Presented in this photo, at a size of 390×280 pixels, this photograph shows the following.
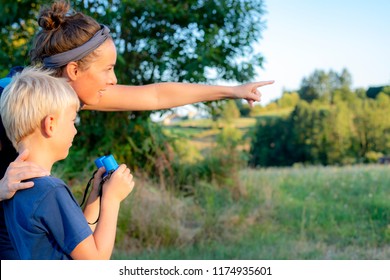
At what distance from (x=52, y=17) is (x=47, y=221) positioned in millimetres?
986

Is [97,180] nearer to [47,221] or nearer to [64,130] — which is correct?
[64,130]

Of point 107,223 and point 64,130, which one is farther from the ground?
point 64,130

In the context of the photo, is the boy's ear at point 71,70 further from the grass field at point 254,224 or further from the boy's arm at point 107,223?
the grass field at point 254,224

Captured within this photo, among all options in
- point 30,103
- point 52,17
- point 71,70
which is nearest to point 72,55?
point 71,70

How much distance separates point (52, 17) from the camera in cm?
249

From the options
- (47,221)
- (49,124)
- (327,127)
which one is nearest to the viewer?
(47,221)

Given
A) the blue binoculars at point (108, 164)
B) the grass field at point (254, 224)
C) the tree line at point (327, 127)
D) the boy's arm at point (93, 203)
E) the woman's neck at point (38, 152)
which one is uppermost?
the woman's neck at point (38, 152)

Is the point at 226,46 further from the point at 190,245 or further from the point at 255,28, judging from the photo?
the point at 190,245

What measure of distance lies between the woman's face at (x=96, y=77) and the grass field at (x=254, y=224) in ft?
10.5

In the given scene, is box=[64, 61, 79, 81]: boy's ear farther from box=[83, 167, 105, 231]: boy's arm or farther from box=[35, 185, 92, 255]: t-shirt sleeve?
box=[35, 185, 92, 255]: t-shirt sleeve

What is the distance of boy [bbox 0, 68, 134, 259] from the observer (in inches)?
74.6

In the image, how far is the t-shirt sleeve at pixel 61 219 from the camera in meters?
1.88

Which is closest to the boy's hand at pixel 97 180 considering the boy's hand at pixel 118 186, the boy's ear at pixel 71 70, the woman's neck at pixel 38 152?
the boy's hand at pixel 118 186
